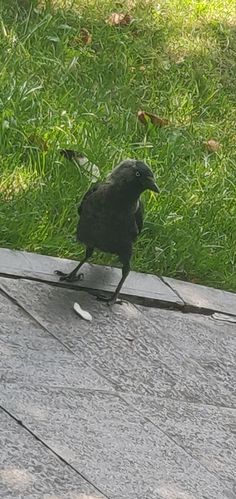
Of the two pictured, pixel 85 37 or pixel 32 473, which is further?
pixel 85 37

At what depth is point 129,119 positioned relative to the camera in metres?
6.23

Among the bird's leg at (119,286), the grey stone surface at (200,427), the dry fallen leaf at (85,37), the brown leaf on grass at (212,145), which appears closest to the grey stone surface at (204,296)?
the bird's leg at (119,286)

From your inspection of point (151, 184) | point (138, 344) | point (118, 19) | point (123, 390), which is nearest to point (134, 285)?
point (138, 344)

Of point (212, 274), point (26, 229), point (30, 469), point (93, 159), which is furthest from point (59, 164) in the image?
point (30, 469)

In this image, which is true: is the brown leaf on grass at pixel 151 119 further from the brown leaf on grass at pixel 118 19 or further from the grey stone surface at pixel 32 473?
the grey stone surface at pixel 32 473

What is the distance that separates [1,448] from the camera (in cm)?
317

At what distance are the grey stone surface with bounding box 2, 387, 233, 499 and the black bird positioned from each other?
894mm

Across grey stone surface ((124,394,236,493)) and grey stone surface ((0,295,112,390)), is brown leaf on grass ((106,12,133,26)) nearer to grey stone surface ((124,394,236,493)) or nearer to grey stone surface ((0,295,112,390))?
grey stone surface ((0,295,112,390))

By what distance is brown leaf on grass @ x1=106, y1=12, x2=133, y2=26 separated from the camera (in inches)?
286

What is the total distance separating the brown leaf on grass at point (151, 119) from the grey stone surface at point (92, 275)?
1.66 meters

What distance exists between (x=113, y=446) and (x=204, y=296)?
162 centimetres

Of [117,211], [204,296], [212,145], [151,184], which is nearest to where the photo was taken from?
[151,184]

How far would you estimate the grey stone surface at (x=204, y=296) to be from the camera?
15.8 ft

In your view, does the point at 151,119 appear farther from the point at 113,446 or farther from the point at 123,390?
the point at 113,446
